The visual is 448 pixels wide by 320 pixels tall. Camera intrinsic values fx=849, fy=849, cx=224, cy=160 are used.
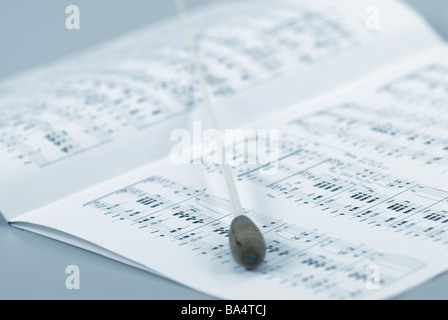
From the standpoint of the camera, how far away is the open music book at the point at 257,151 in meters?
0.86

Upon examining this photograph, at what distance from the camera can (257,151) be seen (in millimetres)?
1155

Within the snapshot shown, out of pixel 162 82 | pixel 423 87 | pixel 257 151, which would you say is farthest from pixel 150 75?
pixel 423 87

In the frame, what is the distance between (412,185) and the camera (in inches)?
38.6

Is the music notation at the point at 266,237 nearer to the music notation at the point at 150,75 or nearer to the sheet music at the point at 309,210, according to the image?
the sheet music at the point at 309,210

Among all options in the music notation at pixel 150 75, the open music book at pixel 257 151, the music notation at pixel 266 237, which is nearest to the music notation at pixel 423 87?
the open music book at pixel 257 151

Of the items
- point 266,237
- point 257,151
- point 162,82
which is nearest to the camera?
point 266,237

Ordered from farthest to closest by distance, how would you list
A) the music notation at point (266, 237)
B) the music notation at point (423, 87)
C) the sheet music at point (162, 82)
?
the music notation at point (423, 87) → the sheet music at point (162, 82) → the music notation at point (266, 237)

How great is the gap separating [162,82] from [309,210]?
0.42 m

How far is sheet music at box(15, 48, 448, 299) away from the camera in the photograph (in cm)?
82

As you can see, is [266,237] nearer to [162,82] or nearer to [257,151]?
[257,151]

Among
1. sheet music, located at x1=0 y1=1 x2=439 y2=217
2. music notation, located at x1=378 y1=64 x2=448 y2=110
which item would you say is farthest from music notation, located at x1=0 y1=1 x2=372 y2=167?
music notation, located at x1=378 y1=64 x2=448 y2=110

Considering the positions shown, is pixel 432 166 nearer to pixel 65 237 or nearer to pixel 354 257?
pixel 354 257

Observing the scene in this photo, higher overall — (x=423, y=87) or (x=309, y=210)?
(x=423, y=87)

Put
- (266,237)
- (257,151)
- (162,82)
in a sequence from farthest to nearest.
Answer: (162,82)
(257,151)
(266,237)
